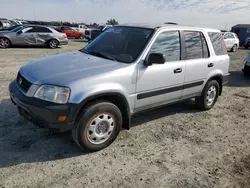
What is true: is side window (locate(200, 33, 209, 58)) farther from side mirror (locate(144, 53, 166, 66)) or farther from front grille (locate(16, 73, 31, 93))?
front grille (locate(16, 73, 31, 93))

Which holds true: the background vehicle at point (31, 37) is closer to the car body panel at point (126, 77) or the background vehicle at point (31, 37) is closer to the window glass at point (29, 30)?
the window glass at point (29, 30)

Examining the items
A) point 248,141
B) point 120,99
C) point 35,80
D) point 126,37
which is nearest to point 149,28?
point 126,37

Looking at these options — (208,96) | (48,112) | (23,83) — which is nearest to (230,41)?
(208,96)

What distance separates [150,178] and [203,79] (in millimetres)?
2628

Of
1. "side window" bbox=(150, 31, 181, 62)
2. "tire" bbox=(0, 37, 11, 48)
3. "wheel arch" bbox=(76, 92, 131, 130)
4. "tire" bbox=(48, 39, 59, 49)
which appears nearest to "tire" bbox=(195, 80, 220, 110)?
"side window" bbox=(150, 31, 181, 62)

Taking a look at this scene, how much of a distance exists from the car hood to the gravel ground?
1065mm

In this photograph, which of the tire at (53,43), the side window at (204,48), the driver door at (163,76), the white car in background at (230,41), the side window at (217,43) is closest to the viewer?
the driver door at (163,76)

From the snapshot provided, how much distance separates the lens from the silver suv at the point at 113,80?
283 centimetres

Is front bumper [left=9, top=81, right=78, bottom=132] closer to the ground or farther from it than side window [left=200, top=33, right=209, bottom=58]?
closer to the ground

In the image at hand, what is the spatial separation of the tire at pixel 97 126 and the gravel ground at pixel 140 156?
16 centimetres

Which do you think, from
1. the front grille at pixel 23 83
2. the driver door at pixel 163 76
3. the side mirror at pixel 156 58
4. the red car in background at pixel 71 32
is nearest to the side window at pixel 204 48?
the driver door at pixel 163 76

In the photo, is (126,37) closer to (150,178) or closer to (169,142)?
(169,142)

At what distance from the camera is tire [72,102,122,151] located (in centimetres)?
299

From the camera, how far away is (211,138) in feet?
12.8
